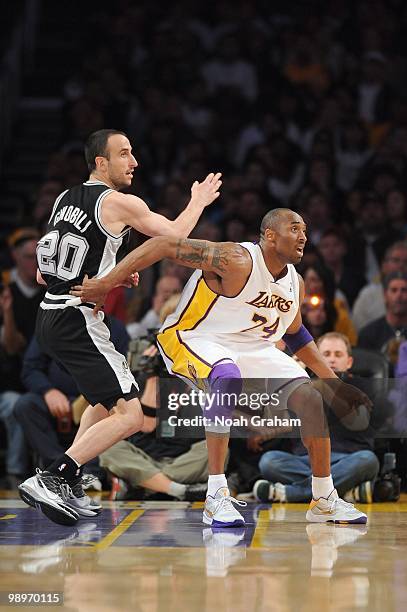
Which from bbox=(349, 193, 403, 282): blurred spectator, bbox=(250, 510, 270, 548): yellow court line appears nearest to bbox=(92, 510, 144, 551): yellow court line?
bbox=(250, 510, 270, 548): yellow court line

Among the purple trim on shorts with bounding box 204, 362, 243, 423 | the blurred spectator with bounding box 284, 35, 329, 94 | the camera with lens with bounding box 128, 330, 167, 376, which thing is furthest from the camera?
the blurred spectator with bounding box 284, 35, 329, 94

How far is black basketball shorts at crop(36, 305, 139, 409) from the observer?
591cm

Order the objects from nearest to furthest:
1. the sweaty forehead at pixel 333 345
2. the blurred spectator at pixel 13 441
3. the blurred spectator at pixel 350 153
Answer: the sweaty forehead at pixel 333 345
the blurred spectator at pixel 13 441
the blurred spectator at pixel 350 153

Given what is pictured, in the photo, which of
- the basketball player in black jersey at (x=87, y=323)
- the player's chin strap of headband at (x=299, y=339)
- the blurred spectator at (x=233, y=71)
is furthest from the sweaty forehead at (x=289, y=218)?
the blurred spectator at (x=233, y=71)

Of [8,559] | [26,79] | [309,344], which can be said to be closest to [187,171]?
[26,79]

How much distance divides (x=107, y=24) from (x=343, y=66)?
332 centimetres

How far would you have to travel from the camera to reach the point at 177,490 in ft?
25.2

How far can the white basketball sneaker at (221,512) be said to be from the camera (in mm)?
6031

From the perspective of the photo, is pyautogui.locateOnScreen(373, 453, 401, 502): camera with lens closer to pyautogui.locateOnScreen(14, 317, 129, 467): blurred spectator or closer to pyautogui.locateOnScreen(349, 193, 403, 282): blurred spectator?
pyautogui.locateOnScreen(14, 317, 129, 467): blurred spectator

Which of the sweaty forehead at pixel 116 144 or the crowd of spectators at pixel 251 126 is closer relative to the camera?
the sweaty forehead at pixel 116 144

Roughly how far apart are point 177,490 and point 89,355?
6.75ft

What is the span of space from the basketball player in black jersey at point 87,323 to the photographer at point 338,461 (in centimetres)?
192

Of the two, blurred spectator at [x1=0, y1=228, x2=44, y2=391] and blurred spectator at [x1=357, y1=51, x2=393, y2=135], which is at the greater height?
blurred spectator at [x1=357, y1=51, x2=393, y2=135]

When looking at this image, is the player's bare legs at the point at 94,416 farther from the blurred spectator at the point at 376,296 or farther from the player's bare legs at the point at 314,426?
the blurred spectator at the point at 376,296
